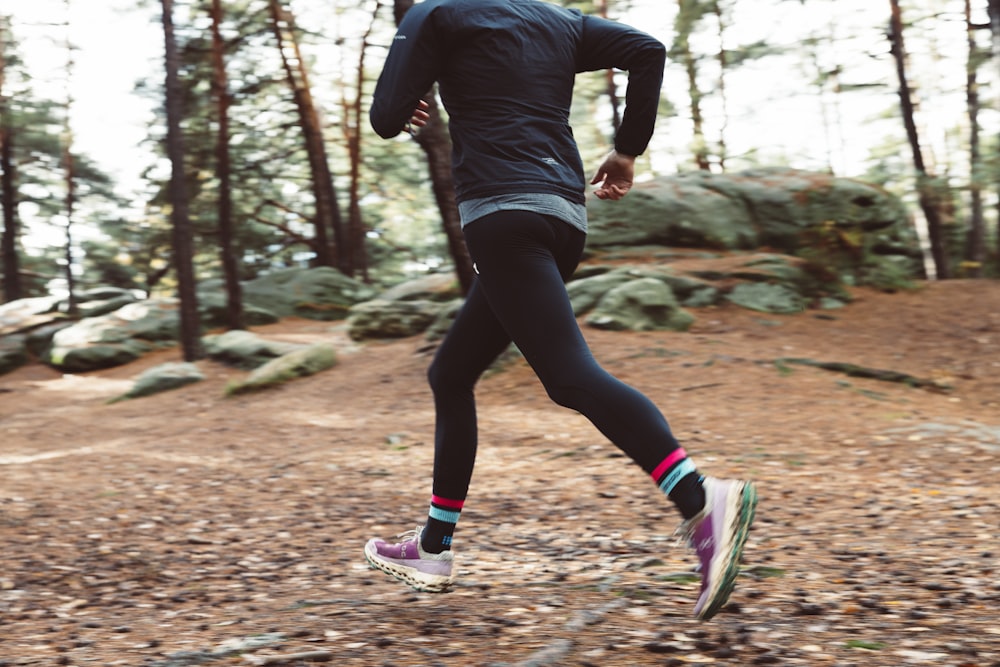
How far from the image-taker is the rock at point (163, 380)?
1313 centimetres

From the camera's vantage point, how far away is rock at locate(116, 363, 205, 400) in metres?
13.1

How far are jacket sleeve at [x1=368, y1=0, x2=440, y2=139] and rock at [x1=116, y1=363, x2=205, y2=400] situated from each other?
1163 cm

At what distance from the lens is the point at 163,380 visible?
13.3m

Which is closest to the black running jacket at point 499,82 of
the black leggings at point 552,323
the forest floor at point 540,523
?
the black leggings at point 552,323

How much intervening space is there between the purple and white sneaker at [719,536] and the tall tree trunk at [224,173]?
1677cm

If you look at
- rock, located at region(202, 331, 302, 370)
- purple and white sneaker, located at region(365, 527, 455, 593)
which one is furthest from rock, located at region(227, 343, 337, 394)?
purple and white sneaker, located at region(365, 527, 455, 593)

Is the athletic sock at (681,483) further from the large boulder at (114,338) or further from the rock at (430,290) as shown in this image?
the large boulder at (114,338)

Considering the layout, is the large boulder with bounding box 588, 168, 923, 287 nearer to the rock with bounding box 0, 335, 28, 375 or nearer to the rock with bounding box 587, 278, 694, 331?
the rock with bounding box 587, 278, 694, 331

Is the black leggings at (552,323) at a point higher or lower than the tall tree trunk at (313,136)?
lower

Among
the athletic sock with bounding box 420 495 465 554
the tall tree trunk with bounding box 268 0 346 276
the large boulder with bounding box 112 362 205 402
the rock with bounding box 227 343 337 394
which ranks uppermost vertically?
the tall tree trunk with bounding box 268 0 346 276

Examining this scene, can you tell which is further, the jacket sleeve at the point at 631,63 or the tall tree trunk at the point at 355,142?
the tall tree trunk at the point at 355,142

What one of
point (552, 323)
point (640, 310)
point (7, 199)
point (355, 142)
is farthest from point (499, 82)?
point (7, 199)

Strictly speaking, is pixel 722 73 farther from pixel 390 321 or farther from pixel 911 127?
pixel 390 321

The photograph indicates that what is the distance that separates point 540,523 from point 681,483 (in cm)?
243
